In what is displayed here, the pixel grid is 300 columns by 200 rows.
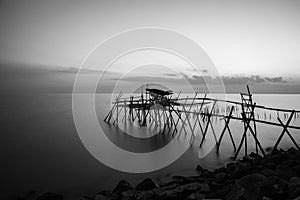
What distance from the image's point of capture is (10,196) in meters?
6.30

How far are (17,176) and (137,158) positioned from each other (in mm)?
4641

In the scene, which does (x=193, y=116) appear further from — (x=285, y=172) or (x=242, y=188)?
(x=242, y=188)

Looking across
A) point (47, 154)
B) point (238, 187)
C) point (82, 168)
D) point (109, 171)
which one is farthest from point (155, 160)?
point (238, 187)

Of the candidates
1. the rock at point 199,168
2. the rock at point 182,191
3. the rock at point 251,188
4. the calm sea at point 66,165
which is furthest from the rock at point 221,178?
the rock at point 199,168

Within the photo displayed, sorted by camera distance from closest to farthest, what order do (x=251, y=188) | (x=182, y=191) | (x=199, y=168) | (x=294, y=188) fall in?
(x=294, y=188) < (x=251, y=188) < (x=182, y=191) < (x=199, y=168)

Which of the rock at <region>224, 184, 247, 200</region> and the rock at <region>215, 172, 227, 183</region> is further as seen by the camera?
the rock at <region>215, 172, 227, 183</region>

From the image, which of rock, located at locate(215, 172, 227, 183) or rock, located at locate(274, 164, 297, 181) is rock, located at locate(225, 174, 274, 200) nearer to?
rock, located at locate(274, 164, 297, 181)

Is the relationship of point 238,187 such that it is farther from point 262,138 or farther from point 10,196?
point 262,138

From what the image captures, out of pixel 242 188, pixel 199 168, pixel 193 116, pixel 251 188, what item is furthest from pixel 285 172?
pixel 193 116

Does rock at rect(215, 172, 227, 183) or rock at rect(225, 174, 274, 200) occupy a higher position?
rock at rect(225, 174, 274, 200)

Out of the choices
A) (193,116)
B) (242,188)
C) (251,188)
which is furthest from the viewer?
(193,116)

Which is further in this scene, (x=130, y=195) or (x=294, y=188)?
(x=130, y=195)

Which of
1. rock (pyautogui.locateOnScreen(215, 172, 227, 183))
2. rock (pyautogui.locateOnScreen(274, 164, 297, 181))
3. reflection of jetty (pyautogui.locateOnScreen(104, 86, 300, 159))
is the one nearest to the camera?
rock (pyautogui.locateOnScreen(274, 164, 297, 181))

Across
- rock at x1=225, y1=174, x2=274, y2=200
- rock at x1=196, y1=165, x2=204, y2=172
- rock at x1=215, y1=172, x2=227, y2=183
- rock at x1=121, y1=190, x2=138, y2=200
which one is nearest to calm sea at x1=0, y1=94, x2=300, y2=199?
rock at x1=196, y1=165, x2=204, y2=172
